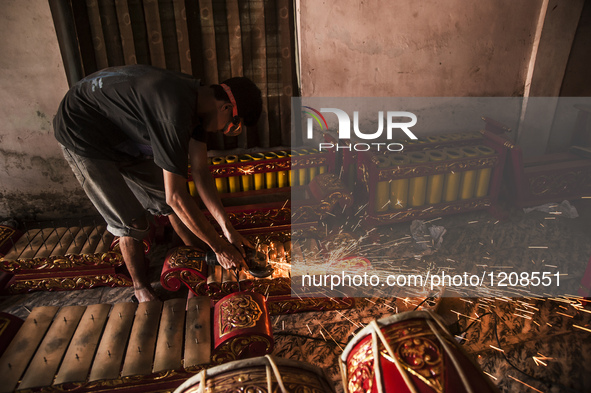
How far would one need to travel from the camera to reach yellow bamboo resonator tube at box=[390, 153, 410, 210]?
12.3ft

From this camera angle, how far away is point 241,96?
6.99 ft

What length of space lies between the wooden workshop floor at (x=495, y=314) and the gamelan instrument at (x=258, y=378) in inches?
39.6

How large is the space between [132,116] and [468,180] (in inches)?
128

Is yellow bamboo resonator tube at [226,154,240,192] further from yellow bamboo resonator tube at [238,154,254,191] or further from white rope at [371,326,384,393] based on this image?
white rope at [371,326,384,393]

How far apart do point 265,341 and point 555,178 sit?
3.65 m

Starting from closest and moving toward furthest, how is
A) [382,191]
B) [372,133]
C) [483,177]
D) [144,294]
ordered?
[144,294] → [382,191] → [483,177] → [372,133]

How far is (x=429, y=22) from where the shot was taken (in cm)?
407

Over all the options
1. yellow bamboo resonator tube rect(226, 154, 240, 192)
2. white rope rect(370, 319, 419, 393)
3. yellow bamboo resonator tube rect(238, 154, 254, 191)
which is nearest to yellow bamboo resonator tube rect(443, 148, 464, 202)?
yellow bamboo resonator tube rect(238, 154, 254, 191)

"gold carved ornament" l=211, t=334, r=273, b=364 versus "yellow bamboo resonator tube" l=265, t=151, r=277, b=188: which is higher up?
"yellow bamboo resonator tube" l=265, t=151, r=277, b=188

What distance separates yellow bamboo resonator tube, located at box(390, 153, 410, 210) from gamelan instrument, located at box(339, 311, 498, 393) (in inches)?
94.0

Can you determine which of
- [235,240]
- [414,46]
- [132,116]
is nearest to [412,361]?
[235,240]

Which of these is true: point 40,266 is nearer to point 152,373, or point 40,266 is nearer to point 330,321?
point 152,373

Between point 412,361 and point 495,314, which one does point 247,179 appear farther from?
point 412,361

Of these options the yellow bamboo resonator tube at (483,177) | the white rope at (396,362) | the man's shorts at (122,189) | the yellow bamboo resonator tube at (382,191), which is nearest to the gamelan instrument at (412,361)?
the white rope at (396,362)
